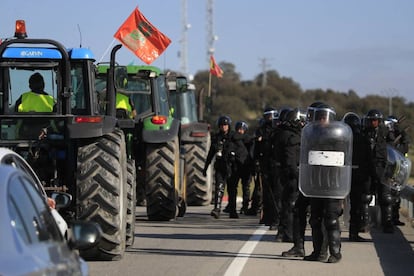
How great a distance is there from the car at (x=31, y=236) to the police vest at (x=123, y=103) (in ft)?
37.5

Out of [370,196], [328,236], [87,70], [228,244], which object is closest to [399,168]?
[370,196]

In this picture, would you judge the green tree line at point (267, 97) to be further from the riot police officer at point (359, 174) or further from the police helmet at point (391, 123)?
the riot police officer at point (359, 174)

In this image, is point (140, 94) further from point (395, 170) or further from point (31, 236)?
point (31, 236)

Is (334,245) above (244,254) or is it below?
above

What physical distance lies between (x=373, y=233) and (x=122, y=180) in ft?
23.1

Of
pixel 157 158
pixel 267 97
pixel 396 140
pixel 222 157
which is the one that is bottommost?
pixel 267 97

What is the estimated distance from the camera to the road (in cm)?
1279

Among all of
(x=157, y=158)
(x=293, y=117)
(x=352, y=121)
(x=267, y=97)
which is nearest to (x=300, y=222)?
(x=293, y=117)

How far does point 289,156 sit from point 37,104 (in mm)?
4052

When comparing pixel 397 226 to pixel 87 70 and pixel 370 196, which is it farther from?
pixel 87 70

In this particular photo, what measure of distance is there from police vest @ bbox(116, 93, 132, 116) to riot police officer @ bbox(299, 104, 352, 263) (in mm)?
5140

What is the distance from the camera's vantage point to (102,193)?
12.6m

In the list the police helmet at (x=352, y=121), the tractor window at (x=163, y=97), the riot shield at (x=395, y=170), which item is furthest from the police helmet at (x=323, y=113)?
the tractor window at (x=163, y=97)

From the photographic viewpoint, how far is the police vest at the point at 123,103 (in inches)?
721
